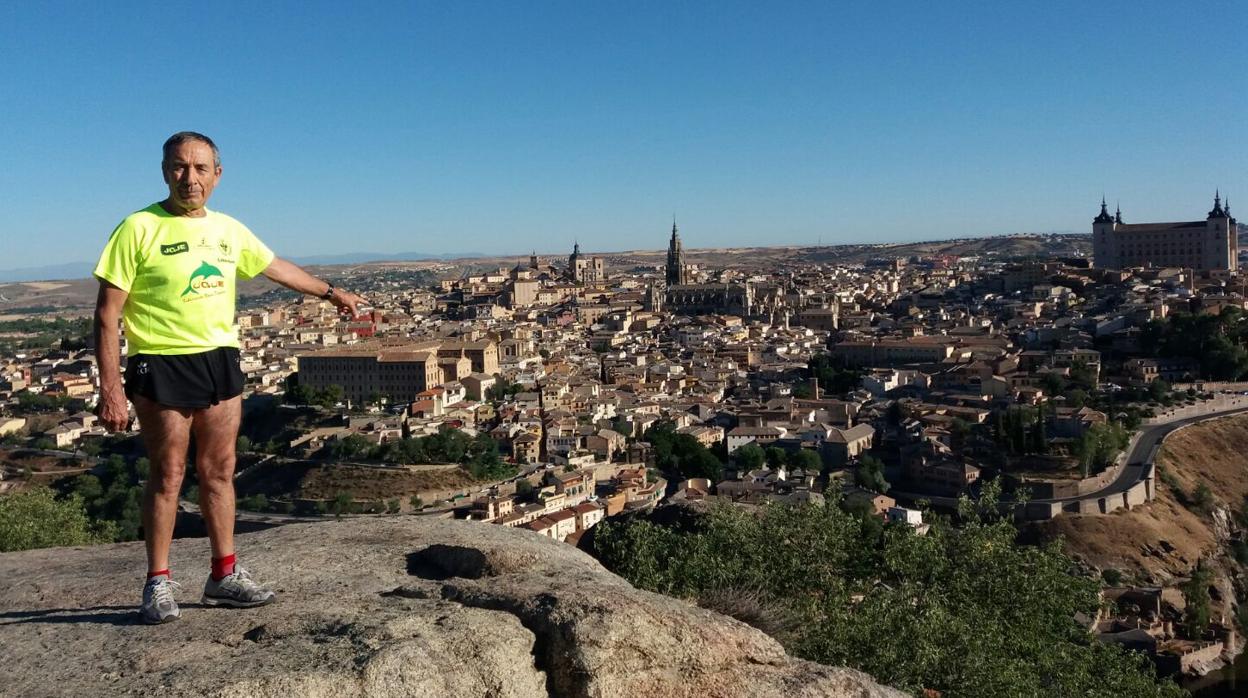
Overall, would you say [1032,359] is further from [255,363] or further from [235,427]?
[235,427]

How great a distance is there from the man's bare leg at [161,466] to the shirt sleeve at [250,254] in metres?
0.51

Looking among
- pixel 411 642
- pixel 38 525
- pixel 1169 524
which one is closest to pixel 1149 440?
A: pixel 1169 524

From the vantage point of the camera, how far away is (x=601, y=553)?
21.6 ft

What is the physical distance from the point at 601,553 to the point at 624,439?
25.2 metres

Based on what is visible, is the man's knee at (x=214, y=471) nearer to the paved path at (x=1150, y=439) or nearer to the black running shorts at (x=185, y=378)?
the black running shorts at (x=185, y=378)

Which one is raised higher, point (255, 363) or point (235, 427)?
point (235, 427)

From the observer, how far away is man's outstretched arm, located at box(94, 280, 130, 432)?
3.03 m

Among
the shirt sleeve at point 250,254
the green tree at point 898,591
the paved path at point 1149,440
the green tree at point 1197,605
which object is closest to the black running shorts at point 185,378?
the shirt sleeve at point 250,254

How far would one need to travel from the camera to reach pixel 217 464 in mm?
3373

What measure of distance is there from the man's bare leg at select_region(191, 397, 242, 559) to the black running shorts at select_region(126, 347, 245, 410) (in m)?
0.07

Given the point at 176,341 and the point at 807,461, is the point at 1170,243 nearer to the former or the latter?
the point at 807,461

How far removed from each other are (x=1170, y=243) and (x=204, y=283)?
2809 inches

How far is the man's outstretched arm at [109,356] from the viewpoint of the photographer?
9.95ft

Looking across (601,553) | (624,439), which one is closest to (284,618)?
(601,553)
